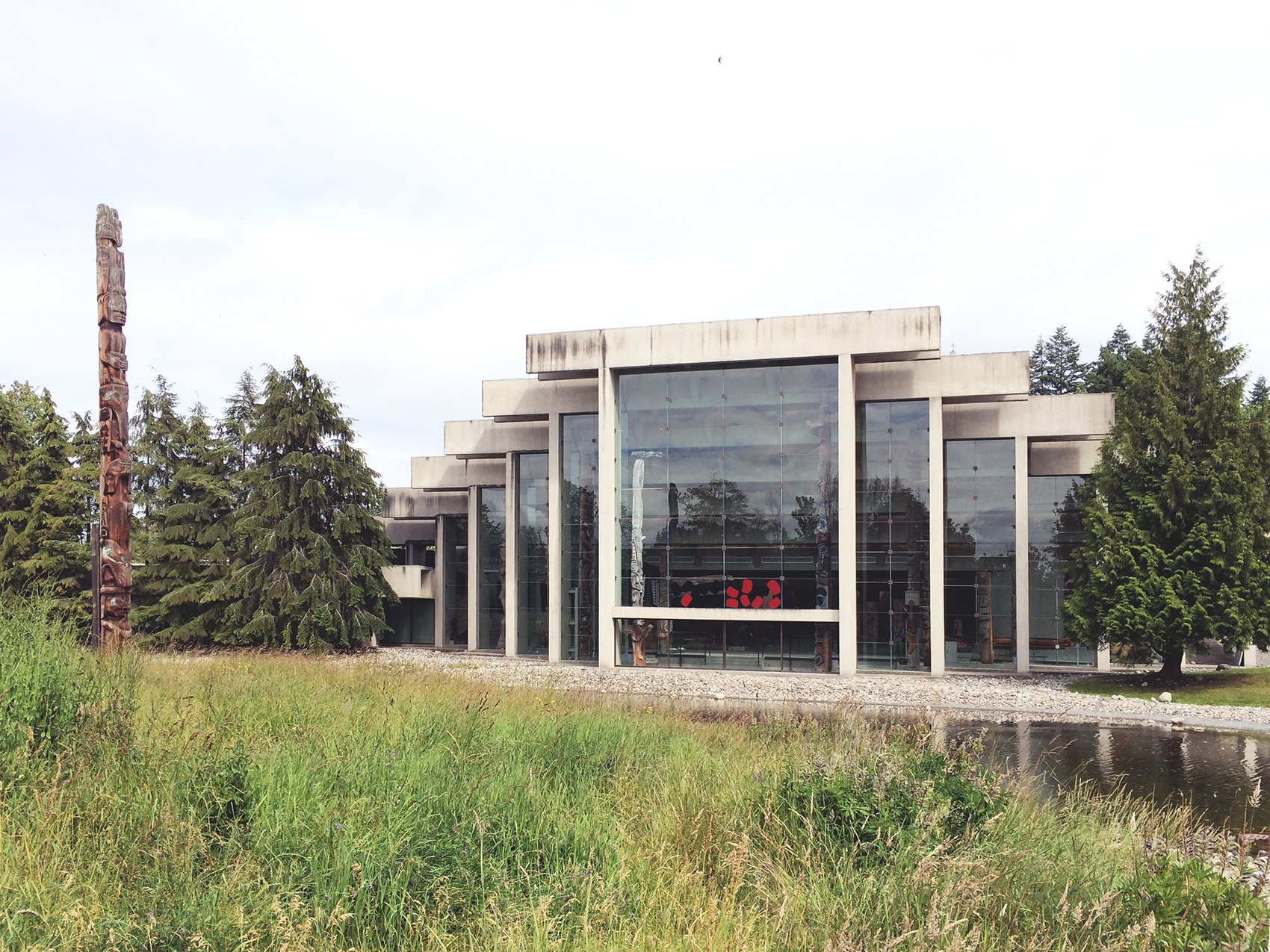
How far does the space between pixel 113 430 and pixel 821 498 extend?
1930 cm

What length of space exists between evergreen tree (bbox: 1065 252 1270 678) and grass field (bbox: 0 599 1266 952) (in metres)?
17.4

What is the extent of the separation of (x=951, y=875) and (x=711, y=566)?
74.6 feet

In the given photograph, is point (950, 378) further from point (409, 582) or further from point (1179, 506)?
point (409, 582)

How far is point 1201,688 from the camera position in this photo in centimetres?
2309

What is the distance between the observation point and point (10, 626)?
744 centimetres

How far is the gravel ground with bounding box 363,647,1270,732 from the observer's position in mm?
17391

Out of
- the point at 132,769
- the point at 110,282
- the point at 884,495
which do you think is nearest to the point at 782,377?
the point at 884,495

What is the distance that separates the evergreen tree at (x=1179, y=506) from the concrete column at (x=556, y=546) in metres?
15.6

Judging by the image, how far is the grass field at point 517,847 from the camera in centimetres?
424

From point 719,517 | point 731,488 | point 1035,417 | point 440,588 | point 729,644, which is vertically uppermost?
point 1035,417

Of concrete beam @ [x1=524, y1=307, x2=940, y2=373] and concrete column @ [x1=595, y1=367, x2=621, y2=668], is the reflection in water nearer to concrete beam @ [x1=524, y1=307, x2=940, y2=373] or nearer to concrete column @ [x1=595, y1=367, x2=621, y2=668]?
concrete beam @ [x1=524, y1=307, x2=940, y2=373]

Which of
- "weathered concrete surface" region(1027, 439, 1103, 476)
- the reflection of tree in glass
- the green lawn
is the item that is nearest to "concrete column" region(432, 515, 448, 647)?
the reflection of tree in glass

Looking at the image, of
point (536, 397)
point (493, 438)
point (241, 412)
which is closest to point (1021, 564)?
point (536, 397)

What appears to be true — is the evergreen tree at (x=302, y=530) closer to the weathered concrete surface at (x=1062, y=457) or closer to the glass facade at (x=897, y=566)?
the glass facade at (x=897, y=566)
